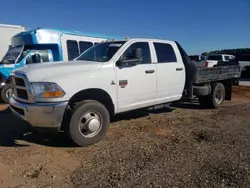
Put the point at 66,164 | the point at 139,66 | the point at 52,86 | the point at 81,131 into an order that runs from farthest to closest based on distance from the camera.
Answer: the point at 139,66
the point at 81,131
the point at 52,86
the point at 66,164

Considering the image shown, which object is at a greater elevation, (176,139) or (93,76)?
(93,76)

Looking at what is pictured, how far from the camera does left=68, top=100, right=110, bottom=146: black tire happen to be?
4.65 m

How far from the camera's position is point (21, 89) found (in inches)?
189

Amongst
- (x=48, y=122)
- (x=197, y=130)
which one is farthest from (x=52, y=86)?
(x=197, y=130)

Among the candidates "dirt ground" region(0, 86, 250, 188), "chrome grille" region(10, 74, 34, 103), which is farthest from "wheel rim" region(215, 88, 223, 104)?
"chrome grille" region(10, 74, 34, 103)

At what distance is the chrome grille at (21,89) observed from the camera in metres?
4.54

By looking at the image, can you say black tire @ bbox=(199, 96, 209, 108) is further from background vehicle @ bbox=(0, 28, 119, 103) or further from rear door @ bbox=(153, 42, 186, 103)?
background vehicle @ bbox=(0, 28, 119, 103)

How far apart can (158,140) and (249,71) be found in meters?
19.1

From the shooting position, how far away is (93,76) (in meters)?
4.87

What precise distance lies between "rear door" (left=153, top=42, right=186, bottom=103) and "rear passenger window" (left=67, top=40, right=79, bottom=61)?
570 centimetres

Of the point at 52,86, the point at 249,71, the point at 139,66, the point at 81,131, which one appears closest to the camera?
the point at 52,86

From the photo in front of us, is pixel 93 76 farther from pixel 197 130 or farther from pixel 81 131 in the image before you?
pixel 197 130

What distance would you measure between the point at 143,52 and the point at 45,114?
2.65 m

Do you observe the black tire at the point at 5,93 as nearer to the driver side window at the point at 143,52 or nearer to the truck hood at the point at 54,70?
the truck hood at the point at 54,70
